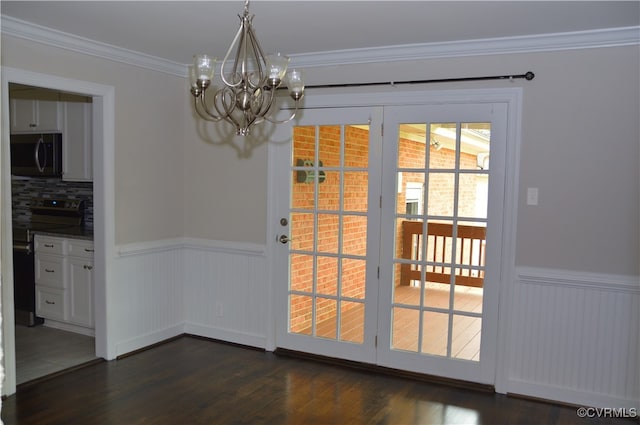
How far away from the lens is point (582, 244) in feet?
11.0

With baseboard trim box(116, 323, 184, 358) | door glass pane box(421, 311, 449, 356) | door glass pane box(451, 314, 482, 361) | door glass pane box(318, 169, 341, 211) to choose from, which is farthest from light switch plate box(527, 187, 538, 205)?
baseboard trim box(116, 323, 184, 358)

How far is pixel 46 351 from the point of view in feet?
13.7

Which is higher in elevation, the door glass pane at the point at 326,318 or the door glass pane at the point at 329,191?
the door glass pane at the point at 329,191

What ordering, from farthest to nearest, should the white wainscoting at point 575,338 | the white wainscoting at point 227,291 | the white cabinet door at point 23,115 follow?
the white cabinet door at point 23,115 < the white wainscoting at point 227,291 < the white wainscoting at point 575,338

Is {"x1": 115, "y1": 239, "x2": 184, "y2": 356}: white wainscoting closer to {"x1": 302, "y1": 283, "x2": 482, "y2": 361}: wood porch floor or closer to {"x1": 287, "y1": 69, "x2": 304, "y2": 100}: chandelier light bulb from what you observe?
{"x1": 302, "y1": 283, "x2": 482, "y2": 361}: wood porch floor

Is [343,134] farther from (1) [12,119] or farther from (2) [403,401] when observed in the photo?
(1) [12,119]

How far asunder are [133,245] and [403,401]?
7.66ft

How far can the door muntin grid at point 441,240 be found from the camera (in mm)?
3629

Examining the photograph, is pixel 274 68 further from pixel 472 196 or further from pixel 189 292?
pixel 189 292

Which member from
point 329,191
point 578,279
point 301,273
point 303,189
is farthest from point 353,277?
point 578,279

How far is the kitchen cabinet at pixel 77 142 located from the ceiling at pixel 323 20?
1.13 m

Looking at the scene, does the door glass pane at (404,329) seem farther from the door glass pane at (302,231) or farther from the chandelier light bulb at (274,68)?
the chandelier light bulb at (274,68)

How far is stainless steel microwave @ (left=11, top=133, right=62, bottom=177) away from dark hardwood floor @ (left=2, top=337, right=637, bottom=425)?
6.44 feet

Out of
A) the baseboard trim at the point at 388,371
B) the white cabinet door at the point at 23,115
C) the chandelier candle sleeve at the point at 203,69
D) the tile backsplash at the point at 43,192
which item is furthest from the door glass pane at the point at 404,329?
the white cabinet door at the point at 23,115
